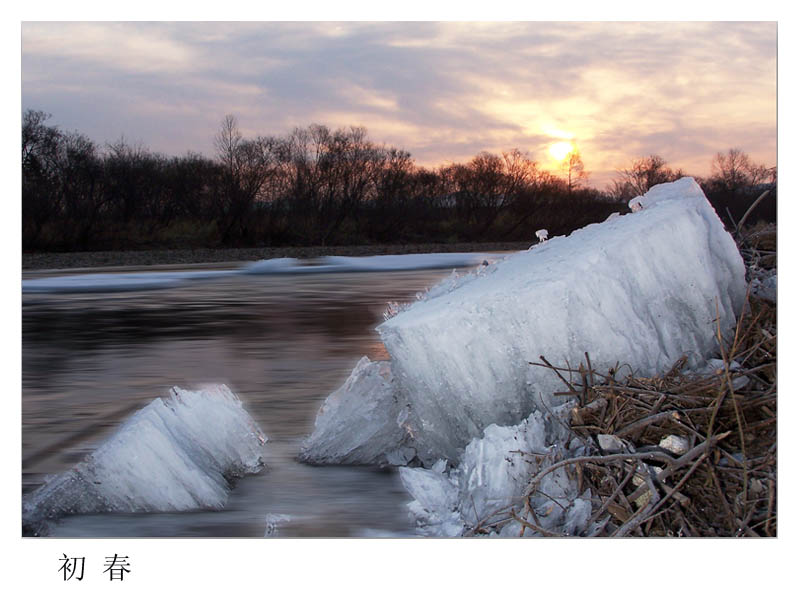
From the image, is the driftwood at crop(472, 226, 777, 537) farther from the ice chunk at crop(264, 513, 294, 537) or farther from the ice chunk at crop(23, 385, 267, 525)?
the ice chunk at crop(23, 385, 267, 525)

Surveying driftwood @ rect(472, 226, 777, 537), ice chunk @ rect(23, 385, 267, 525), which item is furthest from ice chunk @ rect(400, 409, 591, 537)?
ice chunk @ rect(23, 385, 267, 525)

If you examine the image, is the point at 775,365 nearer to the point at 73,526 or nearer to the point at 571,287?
the point at 571,287

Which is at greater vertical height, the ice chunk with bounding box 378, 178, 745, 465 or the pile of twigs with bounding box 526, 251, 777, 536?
the ice chunk with bounding box 378, 178, 745, 465

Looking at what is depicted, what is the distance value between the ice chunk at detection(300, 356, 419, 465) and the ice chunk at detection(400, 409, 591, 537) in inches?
33.8

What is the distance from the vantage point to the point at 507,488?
3.79m

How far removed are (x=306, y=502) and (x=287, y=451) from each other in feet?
3.51

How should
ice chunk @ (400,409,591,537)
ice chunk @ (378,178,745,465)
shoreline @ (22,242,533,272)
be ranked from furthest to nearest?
shoreline @ (22,242,533,272), ice chunk @ (378,178,745,465), ice chunk @ (400,409,591,537)

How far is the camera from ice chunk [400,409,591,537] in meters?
3.64

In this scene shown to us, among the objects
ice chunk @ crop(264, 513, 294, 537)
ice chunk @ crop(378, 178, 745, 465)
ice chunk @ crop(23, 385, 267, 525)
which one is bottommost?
ice chunk @ crop(264, 513, 294, 537)

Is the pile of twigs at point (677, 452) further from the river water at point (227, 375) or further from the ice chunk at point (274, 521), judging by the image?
the ice chunk at point (274, 521)

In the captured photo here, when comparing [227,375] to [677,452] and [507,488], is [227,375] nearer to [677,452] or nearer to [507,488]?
[507,488]

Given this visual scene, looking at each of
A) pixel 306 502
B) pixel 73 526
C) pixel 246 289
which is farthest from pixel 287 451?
pixel 246 289

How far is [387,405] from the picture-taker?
490cm

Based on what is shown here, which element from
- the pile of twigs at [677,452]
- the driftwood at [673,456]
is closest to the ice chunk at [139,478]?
the driftwood at [673,456]
